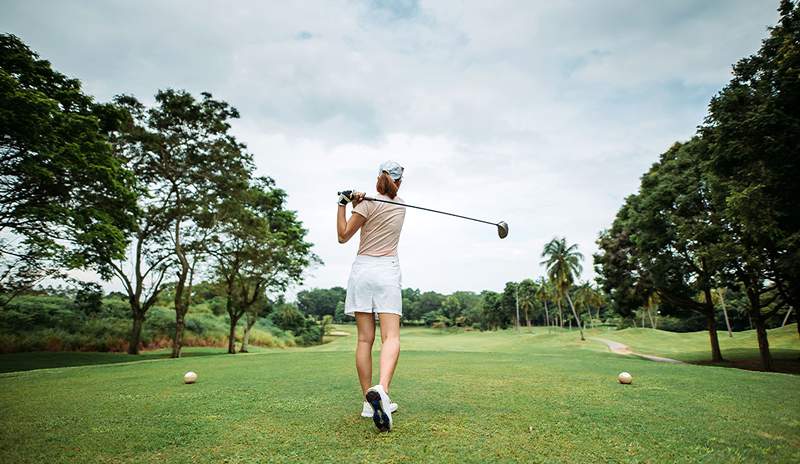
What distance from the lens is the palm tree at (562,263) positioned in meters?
47.7

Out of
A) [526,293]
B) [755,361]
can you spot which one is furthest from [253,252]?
[526,293]

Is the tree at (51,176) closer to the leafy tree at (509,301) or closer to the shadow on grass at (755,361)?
the shadow on grass at (755,361)

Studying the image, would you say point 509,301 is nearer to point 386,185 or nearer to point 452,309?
point 452,309

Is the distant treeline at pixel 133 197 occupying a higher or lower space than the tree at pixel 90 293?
higher

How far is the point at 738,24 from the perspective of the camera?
12.4 m

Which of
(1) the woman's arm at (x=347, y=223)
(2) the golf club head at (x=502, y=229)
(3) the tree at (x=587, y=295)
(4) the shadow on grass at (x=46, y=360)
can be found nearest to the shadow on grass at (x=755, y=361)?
(2) the golf club head at (x=502, y=229)

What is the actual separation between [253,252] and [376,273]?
22640mm

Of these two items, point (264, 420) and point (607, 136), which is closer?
point (264, 420)

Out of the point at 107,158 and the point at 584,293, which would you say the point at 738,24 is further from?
the point at 584,293

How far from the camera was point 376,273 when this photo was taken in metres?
3.55

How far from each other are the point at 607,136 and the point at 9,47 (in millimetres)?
25798

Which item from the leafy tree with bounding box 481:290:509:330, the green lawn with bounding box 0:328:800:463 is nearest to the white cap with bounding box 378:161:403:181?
the green lawn with bounding box 0:328:800:463

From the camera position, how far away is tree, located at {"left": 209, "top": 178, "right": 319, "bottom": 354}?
22641mm

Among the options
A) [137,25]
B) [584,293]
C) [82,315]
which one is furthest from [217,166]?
[584,293]
